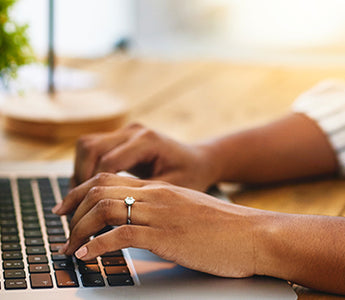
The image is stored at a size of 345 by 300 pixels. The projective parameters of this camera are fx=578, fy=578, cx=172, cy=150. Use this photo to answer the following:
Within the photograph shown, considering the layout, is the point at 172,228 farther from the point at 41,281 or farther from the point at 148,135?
the point at 148,135

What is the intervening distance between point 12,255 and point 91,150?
227 millimetres

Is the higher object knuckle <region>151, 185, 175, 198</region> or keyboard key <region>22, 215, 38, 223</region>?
knuckle <region>151, 185, 175, 198</region>

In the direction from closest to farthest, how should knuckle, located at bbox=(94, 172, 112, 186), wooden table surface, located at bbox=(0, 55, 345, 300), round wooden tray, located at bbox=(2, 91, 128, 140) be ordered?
knuckle, located at bbox=(94, 172, 112, 186) → wooden table surface, located at bbox=(0, 55, 345, 300) → round wooden tray, located at bbox=(2, 91, 128, 140)

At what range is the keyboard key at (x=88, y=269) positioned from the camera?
0.62 m

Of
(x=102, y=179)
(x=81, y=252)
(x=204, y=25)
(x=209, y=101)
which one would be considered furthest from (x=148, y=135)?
(x=204, y=25)

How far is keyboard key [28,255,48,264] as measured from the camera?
25.1 inches

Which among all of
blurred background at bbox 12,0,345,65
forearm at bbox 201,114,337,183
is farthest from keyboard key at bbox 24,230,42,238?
blurred background at bbox 12,0,345,65

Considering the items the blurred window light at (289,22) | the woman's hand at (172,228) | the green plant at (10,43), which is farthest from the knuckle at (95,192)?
the blurred window light at (289,22)

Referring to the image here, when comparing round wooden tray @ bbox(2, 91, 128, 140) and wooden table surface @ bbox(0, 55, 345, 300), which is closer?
wooden table surface @ bbox(0, 55, 345, 300)

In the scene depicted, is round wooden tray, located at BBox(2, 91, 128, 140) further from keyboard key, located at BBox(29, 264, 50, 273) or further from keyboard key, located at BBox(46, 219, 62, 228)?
keyboard key, located at BBox(29, 264, 50, 273)

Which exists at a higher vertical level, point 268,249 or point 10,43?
point 10,43

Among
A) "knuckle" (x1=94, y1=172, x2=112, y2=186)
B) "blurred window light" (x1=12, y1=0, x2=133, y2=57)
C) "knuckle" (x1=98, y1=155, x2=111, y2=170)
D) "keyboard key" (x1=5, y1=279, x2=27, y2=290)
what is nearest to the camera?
"keyboard key" (x1=5, y1=279, x2=27, y2=290)

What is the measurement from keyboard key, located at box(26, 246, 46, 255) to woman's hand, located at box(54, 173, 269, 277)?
29 mm

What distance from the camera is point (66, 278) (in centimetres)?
61
